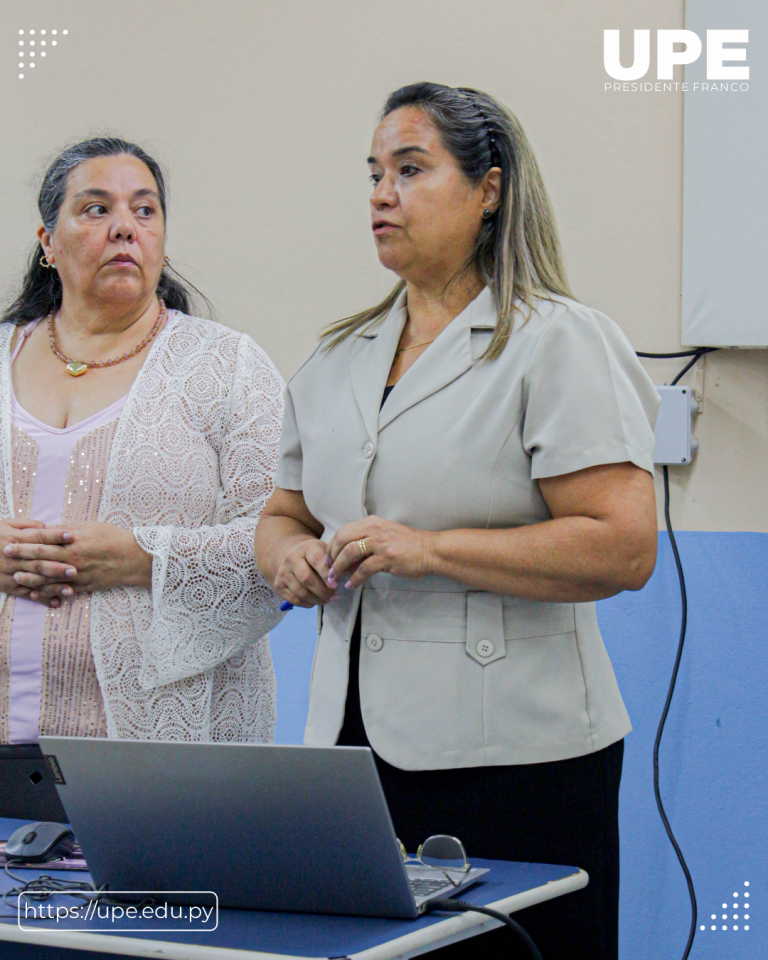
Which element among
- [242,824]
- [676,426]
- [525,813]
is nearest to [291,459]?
[525,813]

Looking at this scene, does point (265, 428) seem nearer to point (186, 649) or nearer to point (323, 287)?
point (186, 649)

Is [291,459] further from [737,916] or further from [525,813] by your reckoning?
[737,916]

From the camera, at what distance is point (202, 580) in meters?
1.61

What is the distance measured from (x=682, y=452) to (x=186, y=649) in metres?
1.05

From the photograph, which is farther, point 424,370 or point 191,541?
point 191,541

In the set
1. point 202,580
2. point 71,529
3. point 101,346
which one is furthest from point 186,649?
point 101,346

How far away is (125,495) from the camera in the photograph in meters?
1.63

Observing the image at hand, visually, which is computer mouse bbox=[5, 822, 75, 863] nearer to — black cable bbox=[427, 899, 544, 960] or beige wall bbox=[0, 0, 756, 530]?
black cable bbox=[427, 899, 544, 960]

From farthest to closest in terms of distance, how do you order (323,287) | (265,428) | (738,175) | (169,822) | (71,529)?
(323,287), (738,175), (265,428), (71,529), (169,822)

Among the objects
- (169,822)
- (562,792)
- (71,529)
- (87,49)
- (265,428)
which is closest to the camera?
(169,822)

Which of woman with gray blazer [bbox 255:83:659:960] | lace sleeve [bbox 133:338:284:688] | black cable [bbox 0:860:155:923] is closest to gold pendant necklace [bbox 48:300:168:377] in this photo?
lace sleeve [bbox 133:338:284:688]

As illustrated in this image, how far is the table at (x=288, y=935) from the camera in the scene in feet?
2.69

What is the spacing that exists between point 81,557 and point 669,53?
59.5 inches

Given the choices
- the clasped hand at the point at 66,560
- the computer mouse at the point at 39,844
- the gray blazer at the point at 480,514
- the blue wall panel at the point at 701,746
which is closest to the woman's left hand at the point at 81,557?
the clasped hand at the point at 66,560
